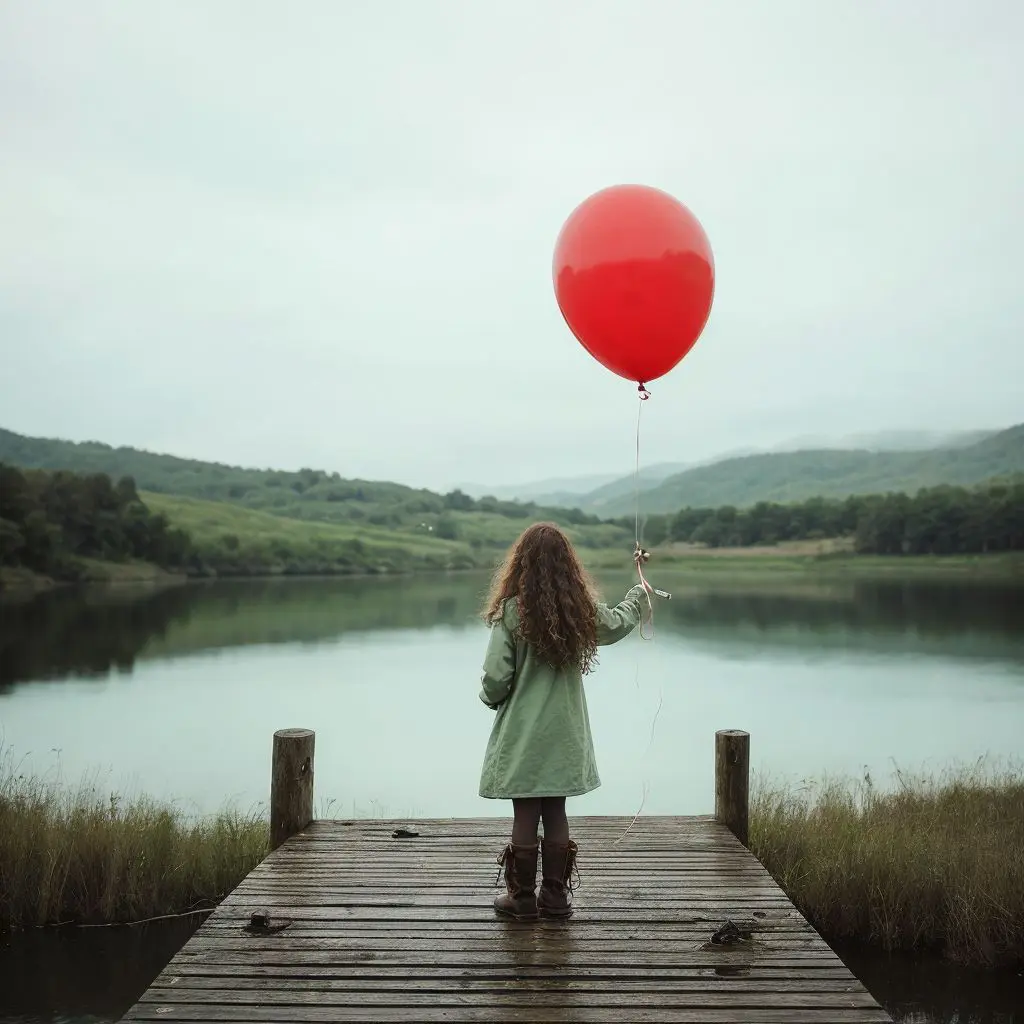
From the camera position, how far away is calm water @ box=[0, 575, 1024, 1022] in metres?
5.59

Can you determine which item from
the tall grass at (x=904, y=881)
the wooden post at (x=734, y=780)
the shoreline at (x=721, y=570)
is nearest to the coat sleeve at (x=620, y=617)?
the wooden post at (x=734, y=780)

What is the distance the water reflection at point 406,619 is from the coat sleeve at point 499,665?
56.7ft

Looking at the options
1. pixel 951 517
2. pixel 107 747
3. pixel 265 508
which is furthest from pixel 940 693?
pixel 265 508

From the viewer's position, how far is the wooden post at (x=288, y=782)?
5.25 meters

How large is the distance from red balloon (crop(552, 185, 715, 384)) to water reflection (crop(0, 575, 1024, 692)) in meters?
17.0

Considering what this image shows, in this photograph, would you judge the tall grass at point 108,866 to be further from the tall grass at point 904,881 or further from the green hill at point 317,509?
the green hill at point 317,509

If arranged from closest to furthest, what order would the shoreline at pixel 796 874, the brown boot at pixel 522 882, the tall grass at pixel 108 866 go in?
1. the brown boot at pixel 522 882
2. the shoreline at pixel 796 874
3. the tall grass at pixel 108 866

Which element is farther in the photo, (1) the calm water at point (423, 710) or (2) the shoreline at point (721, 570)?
(2) the shoreline at point (721, 570)

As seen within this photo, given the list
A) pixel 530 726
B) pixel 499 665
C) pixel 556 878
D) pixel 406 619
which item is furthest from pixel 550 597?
pixel 406 619

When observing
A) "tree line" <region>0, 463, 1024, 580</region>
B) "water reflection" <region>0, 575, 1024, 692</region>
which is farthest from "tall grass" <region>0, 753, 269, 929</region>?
"tree line" <region>0, 463, 1024, 580</region>

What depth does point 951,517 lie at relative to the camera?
176 feet

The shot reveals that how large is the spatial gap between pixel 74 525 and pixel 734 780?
4912cm

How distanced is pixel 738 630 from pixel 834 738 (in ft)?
53.8

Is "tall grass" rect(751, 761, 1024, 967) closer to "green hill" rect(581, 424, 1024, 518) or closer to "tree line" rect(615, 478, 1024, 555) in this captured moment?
"tree line" rect(615, 478, 1024, 555)
